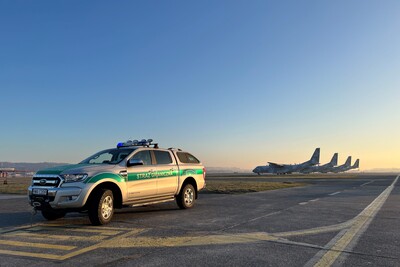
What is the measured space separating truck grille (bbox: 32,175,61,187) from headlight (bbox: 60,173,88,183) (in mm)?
142

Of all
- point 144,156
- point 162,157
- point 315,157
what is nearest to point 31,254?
point 144,156

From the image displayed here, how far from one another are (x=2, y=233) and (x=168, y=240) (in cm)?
379

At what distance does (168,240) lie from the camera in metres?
6.84

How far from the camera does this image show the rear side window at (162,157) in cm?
1091

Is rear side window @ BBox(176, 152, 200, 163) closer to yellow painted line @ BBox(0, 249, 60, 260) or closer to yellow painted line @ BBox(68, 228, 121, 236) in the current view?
yellow painted line @ BBox(68, 228, 121, 236)

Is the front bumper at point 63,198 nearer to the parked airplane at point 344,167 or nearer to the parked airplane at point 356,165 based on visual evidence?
the parked airplane at point 344,167

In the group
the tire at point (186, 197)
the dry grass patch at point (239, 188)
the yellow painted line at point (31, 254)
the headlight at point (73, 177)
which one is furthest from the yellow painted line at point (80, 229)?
the dry grass patch at point (239, 188)

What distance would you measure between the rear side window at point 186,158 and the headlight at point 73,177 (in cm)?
419

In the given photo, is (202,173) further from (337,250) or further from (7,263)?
(7,263)

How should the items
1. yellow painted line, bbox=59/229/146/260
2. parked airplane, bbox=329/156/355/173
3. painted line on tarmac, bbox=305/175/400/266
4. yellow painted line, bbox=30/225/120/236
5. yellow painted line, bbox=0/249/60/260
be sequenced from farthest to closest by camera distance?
parked airplane, bbox=329/156/355/173, yellow painted line, bbox=30/225/120/236, yellow painted line, bbox=59/229/146/260, yellow painted line, bbox=0/249/60/260, painted line on tarmac, bbox=305/175/400/266

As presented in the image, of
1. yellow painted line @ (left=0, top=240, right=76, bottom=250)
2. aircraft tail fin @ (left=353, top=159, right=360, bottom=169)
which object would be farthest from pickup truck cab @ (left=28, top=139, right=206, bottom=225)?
aircraft tail fin @ (left=353, top=159, right=360, bottom=169)

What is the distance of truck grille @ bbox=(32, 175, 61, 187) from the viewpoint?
8.23 m

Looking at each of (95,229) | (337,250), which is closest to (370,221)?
(337,250)

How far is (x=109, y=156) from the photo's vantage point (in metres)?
10.3
